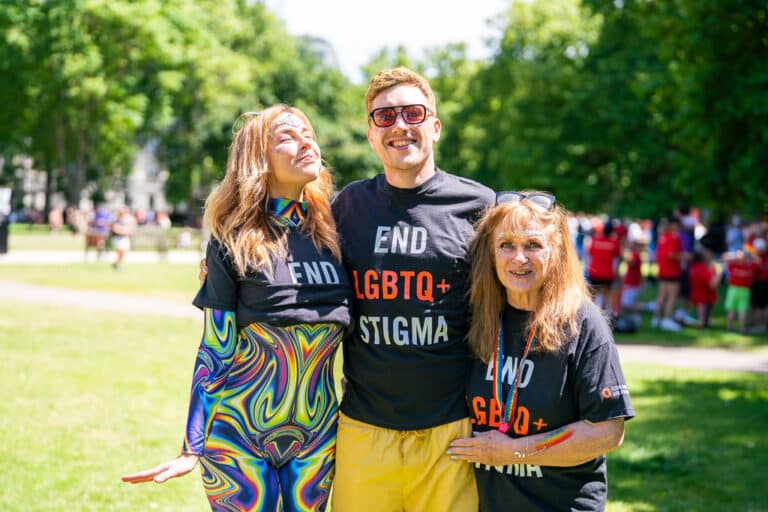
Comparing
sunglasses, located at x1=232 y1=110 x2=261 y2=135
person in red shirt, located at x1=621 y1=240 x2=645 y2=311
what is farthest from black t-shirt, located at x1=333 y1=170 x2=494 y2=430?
person in red shirt, located at x1=621 y1=240 x2=645 y2=311

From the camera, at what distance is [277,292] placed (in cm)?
301

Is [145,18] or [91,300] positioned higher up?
[145,18]

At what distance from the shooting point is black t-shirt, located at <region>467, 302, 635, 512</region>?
2830 millimetres

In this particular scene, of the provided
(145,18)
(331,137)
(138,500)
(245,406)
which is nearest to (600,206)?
(331,137)

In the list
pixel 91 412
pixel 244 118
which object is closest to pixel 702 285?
pixel 91 412

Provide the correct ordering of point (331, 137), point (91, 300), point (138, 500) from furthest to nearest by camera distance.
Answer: point (331, 137), point (91, 300), point (138, 500)

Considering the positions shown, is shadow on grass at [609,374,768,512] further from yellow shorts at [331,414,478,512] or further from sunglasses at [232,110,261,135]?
sunglasses at [232,110,261,135]

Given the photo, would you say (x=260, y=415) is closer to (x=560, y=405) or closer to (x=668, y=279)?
(x=560, y=405)

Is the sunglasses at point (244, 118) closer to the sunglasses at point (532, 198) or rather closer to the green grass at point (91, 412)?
the sunglasses at point (532, 198)

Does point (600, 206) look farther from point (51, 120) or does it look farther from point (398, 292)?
point (51, 120)

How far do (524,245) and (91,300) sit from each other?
46.3 ft

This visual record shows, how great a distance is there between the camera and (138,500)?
551 centimetres

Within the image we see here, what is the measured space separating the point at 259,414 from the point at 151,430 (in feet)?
14.3

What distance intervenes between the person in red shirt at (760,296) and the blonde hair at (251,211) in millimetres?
13708
